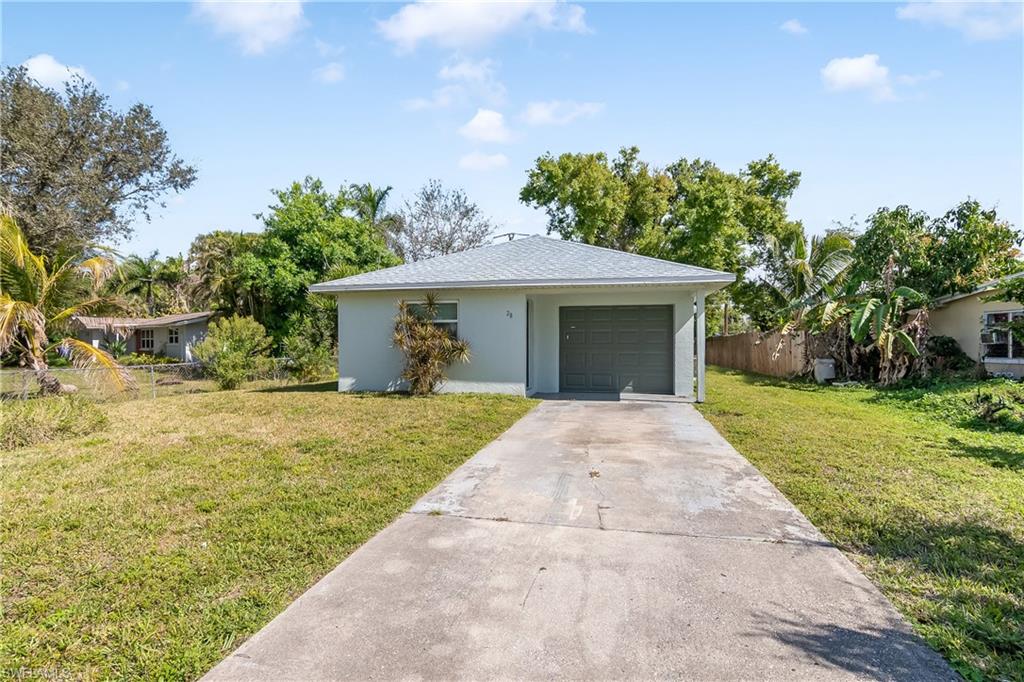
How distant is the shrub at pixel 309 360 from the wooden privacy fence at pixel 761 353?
14584mm

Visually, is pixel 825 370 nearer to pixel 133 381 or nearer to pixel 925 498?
pixel 925 498

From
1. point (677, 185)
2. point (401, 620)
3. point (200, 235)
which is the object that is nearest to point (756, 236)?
point (677, 185)

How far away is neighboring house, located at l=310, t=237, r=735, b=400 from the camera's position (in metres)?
11.2

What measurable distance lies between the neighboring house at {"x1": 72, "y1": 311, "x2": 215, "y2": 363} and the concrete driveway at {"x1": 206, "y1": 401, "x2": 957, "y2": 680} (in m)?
27.6

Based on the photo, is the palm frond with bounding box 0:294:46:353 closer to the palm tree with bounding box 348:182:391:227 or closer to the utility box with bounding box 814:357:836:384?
the palm tree with bounding box 348:182:391:227

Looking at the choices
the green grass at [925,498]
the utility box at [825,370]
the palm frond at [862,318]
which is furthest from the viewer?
the utility box at [825,370]

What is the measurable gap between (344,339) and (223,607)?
1000 centimetres

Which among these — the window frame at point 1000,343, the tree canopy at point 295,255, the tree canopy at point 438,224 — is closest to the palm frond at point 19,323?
the tree canopy at point 295,255

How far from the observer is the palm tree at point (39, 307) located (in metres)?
9.44

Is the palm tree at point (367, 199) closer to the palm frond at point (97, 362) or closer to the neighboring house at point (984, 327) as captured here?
the palm frond at point (97, 362)

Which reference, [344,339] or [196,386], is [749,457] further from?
[196,386]

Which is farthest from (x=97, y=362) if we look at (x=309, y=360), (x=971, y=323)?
(x=971, y=323)

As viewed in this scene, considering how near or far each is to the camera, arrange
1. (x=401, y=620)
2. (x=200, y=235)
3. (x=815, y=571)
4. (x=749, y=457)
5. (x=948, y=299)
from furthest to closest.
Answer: (x=200, y=235) < (x=948, y=299) < (x=749, y=457) < (x=815, y=571) < (x=401, y=620)

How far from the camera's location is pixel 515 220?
2978 cm
